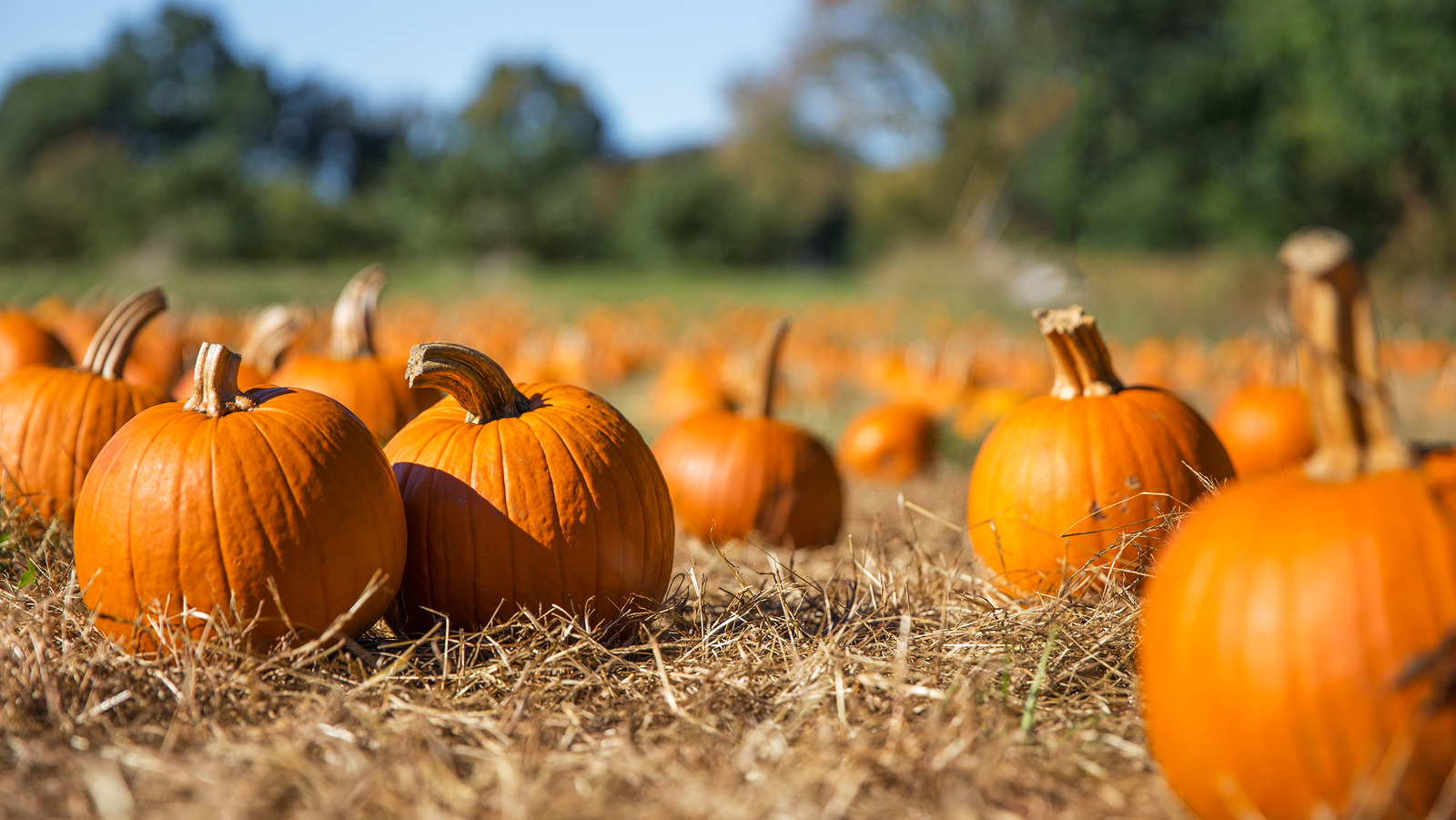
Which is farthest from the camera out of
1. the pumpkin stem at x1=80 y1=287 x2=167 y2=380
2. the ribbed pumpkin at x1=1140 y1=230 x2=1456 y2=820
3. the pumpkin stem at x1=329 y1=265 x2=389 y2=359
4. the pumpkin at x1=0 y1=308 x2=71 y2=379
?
the pumpkin stem at x1=329 y1=265 x2=389 y2=359

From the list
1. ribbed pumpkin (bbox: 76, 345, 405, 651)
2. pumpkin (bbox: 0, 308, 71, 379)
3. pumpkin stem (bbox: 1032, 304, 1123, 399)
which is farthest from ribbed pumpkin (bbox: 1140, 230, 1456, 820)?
pumpkin (bbox: 0, 308, 71, 379)

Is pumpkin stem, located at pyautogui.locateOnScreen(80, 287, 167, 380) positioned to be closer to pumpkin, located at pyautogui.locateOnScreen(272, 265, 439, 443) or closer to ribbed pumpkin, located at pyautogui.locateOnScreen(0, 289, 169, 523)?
ribbed pumpkin, located at pyautogui.locateOnScreen(0, 289, 169, 523)

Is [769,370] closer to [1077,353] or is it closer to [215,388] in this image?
[1077,353]

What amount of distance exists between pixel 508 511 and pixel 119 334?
1.68 metres

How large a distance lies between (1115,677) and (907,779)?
81 centimetres

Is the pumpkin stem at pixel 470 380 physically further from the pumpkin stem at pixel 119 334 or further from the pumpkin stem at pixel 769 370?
the pumpkin stem at pixel 769 370

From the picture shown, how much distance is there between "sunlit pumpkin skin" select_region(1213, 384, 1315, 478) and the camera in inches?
179

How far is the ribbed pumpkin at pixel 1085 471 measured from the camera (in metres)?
2.71

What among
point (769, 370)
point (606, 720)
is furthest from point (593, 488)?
point (769, 370)

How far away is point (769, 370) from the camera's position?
4.28 m

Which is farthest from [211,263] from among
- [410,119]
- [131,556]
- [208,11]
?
[208,11]

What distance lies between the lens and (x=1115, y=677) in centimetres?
221

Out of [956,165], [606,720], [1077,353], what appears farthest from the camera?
[956,165]

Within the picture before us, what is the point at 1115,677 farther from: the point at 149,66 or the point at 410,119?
the point at 149,66
